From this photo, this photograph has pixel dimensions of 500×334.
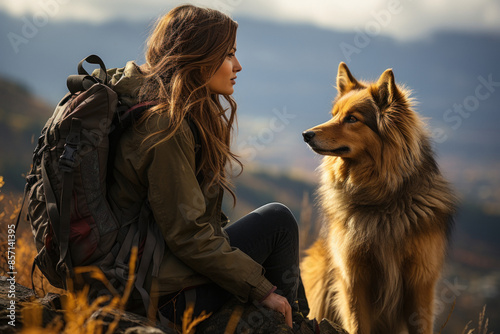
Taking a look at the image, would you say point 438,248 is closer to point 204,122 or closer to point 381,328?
point 381,328

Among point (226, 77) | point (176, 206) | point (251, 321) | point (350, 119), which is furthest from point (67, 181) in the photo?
point (350, 119)

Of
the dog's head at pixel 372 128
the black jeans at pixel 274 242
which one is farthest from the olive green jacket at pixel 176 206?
the dog's head at pixel 372 128

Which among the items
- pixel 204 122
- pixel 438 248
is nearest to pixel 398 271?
pixel 438 248

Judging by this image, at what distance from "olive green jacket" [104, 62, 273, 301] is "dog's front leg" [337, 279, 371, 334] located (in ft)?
4.37

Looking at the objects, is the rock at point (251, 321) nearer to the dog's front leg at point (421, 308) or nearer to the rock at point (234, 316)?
the rock at point (234, 316)

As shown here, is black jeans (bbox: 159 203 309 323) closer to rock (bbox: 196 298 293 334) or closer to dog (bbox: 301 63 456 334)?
rock (bbox: 196 298 293 334)

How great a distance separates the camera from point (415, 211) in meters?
3.19

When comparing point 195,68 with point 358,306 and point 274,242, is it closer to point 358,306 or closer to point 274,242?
point 274,242

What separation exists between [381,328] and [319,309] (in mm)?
582

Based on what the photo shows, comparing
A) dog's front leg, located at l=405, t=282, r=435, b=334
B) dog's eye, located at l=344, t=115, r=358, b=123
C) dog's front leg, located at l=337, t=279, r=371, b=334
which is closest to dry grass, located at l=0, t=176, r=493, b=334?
dog's front leg, located at l=405, t=282, r=435, b=334

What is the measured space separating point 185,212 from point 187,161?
22 cm

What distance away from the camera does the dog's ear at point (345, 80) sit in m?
3.69

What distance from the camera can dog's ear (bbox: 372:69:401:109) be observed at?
322 cm

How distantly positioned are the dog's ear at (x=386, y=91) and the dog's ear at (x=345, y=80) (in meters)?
0.34
